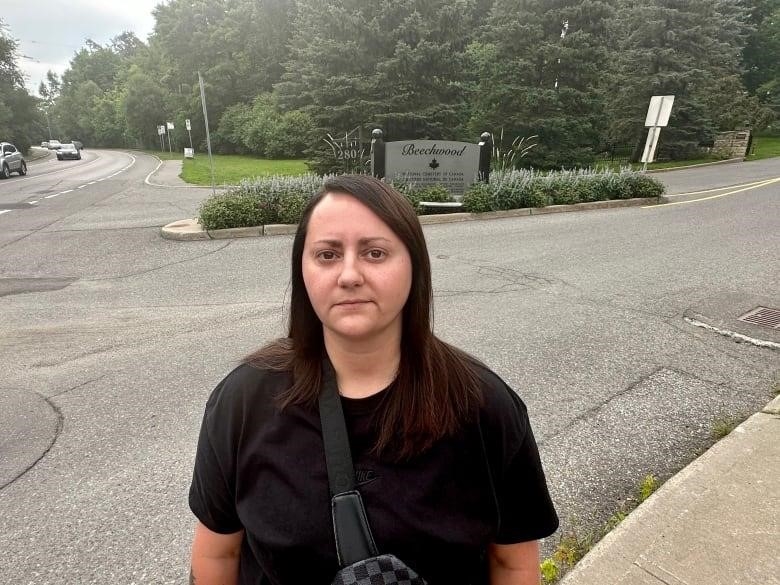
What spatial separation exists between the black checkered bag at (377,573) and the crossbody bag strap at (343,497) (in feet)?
0.07

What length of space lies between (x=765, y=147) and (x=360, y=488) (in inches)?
1827

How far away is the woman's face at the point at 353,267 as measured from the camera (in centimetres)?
114

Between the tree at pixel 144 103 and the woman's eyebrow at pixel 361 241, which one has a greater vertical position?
the tree at pixel 144 103

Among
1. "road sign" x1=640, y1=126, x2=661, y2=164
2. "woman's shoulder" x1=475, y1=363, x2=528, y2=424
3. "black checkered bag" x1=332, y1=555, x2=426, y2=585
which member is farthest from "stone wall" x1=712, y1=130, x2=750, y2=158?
"black checkered bag" x1=332, y1=555, x2=426, y2=585

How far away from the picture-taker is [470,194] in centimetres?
1178

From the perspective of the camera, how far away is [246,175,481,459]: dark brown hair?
1171mm

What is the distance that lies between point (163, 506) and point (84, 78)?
399ft

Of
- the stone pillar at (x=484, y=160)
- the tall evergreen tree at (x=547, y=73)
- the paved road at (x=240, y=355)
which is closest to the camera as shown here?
the paved road at (x=240, y=355)

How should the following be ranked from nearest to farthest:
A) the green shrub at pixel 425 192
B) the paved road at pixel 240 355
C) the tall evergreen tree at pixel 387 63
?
1. the paved road at pixel 240 355
2. the green shrub at pixel 425 192
3. the tall evergreen tree at pixel 387 63

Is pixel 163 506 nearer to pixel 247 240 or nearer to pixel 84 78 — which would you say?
pixel 247 240

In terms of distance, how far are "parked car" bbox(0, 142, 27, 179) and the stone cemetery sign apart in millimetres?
22621

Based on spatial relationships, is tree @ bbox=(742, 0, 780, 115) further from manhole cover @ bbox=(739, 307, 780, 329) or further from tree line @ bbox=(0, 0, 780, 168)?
manhole cover @ bbox=(739, 307, 780, 329)

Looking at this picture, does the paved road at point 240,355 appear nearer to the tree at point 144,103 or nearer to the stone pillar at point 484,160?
the stone pillar at point 484,160

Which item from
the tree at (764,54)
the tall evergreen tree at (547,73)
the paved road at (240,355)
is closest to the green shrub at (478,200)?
the paved road at (240,355)
